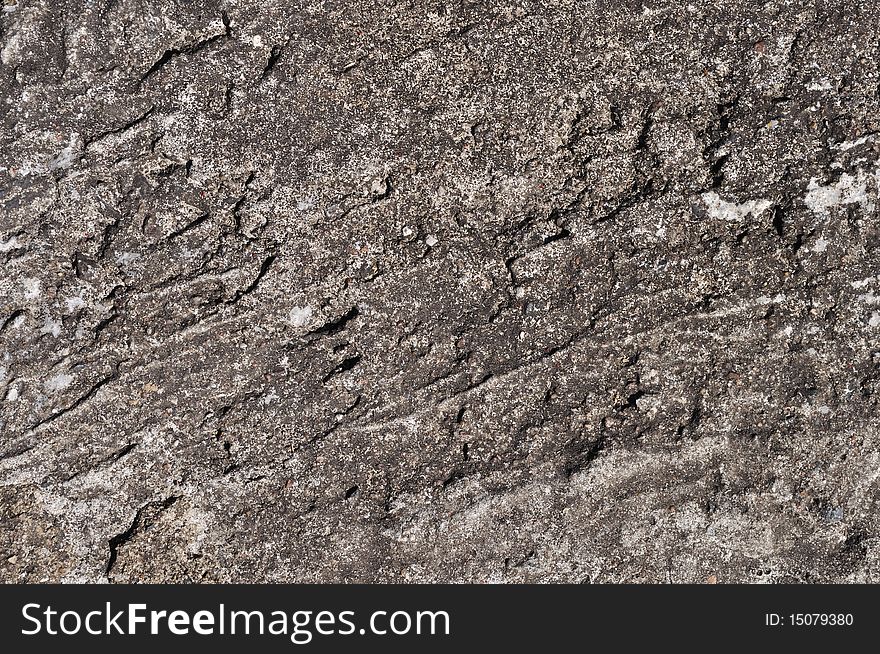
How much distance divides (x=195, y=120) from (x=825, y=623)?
76.8 inches

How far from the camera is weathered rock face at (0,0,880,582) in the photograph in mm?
1795

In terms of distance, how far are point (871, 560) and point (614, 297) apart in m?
0.90

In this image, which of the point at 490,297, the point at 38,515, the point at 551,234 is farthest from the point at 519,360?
the point at 38,515

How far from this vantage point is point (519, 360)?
181 cm

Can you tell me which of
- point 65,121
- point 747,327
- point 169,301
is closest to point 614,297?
point 747,327

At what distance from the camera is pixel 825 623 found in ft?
5.97

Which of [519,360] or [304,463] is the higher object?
[519,360]

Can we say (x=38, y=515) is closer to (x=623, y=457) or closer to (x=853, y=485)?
(x=623, y=457)

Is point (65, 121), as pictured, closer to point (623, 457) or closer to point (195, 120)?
point (195, 120)

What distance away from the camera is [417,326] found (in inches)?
71.5

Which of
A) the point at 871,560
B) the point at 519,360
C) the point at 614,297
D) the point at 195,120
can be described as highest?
the point at 195,120

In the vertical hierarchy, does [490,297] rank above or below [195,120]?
below

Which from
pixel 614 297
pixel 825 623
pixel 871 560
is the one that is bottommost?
pixel 825 623

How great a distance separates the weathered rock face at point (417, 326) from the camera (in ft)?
5.89
